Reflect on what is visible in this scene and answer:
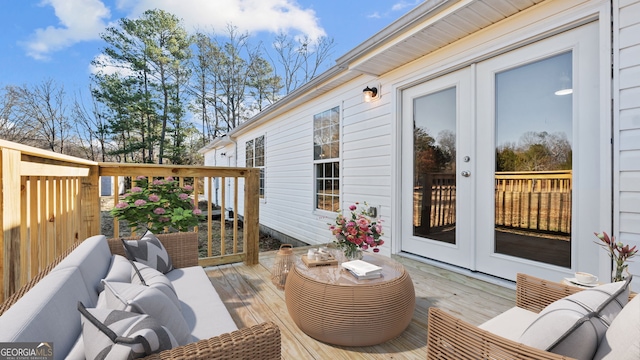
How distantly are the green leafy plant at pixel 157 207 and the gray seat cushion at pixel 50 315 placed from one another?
64.4 inches

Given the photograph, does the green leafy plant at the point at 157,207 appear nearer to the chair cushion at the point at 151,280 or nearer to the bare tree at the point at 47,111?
the chair cushion at the point at 151,280

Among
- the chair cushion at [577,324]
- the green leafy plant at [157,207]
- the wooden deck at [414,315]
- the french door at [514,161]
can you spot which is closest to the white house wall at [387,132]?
the french door at [514,161]

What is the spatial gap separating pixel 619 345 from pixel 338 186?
411 cm

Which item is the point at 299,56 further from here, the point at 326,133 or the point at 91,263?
the point at 91,263

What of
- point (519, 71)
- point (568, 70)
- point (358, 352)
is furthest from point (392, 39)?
point (358, 352)

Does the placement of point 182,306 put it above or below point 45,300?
below

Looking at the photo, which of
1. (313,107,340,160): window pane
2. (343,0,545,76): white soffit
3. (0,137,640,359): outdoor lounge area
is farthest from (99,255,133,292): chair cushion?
(313,107,340,160): window pane

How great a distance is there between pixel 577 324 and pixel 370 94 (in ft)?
11.8

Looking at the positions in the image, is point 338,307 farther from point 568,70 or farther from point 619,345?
point 568,70

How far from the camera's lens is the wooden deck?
1793 millimetres

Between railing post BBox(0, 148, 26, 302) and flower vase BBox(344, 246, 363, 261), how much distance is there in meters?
1.83

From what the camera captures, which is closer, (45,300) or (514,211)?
(45,300)

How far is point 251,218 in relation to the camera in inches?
136

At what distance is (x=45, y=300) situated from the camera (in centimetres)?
89
